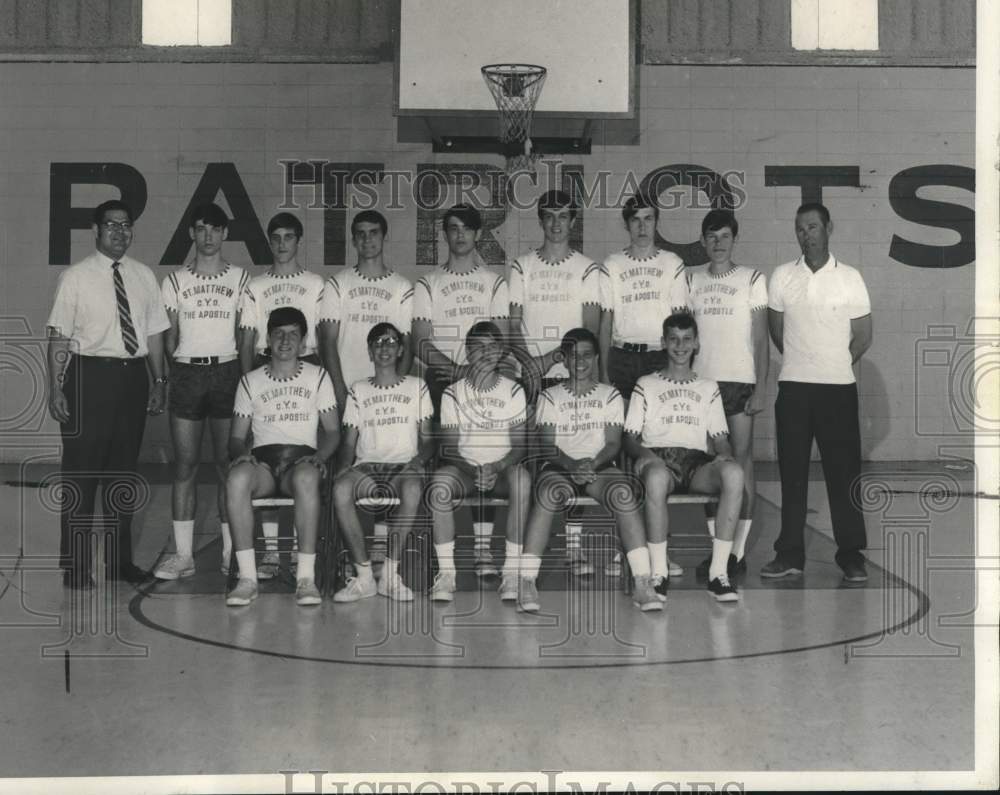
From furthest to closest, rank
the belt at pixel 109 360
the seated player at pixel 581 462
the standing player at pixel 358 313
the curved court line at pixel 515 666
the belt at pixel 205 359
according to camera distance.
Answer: the standing player at pixel 358 313 < the belt at pixel 205 359 < the belt at pixel 109 360 < the seated player at pixel 581 462 < the curved court line at pixel 515 666

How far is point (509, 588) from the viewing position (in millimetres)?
5223

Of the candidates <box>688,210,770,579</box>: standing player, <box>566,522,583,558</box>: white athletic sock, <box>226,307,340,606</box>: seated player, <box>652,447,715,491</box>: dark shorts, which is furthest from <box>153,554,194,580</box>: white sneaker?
<box>688,210,770,579</box>: standing player

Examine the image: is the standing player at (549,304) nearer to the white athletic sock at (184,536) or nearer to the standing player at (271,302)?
the standing player at (271,302)

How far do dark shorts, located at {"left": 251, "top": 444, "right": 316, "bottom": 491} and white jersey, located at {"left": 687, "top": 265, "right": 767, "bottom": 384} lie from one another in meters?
1.89

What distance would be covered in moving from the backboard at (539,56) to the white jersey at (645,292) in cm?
245

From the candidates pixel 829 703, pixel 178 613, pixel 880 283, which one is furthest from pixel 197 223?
pixel 880 283

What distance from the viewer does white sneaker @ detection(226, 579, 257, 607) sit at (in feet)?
16.7

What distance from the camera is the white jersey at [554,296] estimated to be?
5691 millimetres

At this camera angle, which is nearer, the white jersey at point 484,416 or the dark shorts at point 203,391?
the white jersey at point 484,416

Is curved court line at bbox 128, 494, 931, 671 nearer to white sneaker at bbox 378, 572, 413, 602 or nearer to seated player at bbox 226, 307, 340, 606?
seated player at bbox 226, 307, 340, 606

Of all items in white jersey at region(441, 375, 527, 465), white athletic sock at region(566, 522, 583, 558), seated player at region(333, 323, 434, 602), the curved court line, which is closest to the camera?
the curved court line

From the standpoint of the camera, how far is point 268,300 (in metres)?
5.69

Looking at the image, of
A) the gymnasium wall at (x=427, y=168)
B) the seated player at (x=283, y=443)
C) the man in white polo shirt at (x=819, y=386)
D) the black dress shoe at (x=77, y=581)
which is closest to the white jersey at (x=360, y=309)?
the seated player at (x=283, y=443)

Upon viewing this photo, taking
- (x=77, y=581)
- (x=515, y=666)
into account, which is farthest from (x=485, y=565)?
(x=77, y=581)
